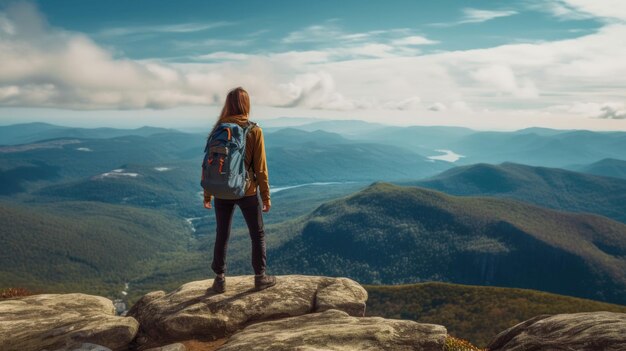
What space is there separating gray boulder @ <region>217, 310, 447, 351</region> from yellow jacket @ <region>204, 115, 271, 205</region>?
571 centimetres

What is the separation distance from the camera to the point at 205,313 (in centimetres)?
1945

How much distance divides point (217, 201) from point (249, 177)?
2.06m

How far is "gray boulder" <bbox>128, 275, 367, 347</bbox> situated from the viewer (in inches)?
748

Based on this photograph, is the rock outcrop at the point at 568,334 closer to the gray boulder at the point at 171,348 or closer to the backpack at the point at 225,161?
the backpack at the point at 225,161

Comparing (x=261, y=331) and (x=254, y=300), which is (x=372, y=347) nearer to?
(x=261, y=331)

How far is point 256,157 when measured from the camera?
18.3 m

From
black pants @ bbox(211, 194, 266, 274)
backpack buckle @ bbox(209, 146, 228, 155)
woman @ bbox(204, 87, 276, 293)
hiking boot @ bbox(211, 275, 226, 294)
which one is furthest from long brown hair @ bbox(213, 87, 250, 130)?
hiking boot @ bbox(211, 275, 226, 294)

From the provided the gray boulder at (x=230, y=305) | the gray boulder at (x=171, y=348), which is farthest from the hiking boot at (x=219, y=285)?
the gray boulder at (x=171, y=348)

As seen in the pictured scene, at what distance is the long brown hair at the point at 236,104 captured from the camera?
18.2 m

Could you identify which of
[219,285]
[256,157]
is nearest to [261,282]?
[219,285]

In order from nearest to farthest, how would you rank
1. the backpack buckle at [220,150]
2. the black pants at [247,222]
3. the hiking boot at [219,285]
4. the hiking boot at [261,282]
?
the backpack buckle at [220,150], the black pants at [247,222], the hiking boot at [219,285], the hiking boot at [261,282]

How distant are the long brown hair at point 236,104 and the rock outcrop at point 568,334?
48.9ft

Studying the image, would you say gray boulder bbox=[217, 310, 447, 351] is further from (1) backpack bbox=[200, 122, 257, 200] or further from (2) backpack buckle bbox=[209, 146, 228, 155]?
(2) backpack buckle bbox=[209, 146, 228, 155]

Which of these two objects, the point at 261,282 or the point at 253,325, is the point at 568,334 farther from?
the point at 261,282
